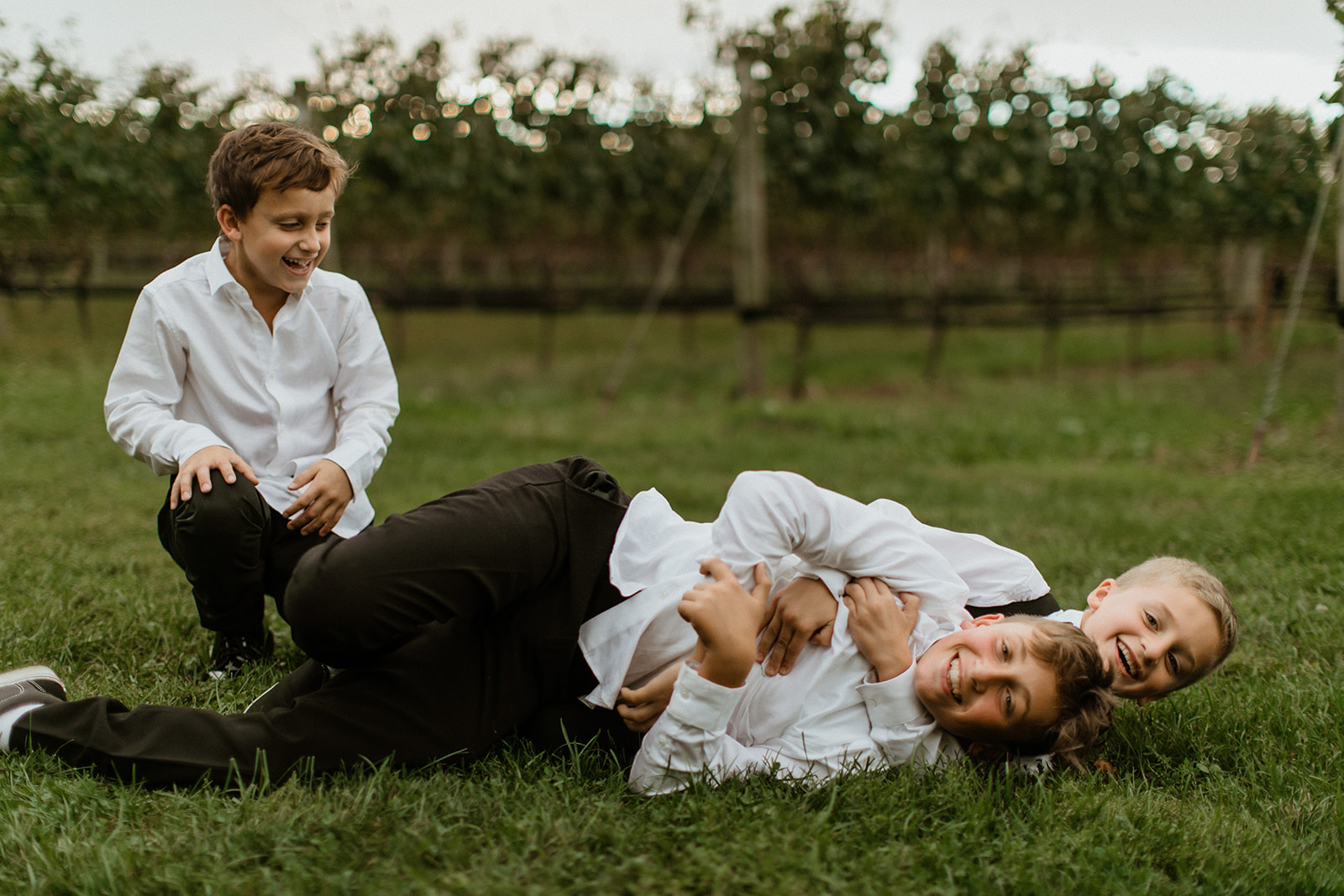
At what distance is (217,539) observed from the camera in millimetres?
2125

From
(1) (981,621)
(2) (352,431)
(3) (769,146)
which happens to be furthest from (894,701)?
(3) (769,146)

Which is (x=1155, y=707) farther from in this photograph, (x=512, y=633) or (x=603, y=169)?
(x=603, y=169)

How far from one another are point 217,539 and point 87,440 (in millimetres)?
4080

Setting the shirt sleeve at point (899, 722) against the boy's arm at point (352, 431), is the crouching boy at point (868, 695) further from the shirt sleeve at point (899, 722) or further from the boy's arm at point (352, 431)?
the boy's arm at point (352, 431)

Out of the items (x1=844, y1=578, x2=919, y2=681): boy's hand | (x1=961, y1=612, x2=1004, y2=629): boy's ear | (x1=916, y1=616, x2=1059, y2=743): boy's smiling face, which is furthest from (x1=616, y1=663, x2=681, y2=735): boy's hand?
(x1=961, y1=612, x2=1004, y2=629): boy's ear

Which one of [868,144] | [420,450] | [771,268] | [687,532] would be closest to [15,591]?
[687,532]

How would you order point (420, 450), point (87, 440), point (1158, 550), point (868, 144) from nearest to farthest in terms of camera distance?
1. point (1158, 550)
2. point (87, 440)
3. point (420, 450)
4. point (868, 144)

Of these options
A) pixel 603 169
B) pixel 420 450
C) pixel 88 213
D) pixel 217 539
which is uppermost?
pixel 603 169

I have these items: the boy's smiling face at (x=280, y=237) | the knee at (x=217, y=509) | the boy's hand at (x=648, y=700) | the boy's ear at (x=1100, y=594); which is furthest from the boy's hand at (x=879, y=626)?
the boy's smiling face at (x=280, y=237)

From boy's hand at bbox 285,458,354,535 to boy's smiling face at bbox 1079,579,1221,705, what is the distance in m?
1.68

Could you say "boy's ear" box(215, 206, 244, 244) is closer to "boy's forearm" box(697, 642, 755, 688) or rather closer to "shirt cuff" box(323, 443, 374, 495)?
"shirt cuff" box(323, 443, 374, 495)

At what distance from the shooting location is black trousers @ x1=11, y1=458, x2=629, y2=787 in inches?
68.8

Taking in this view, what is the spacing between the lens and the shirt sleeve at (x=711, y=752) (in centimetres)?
177

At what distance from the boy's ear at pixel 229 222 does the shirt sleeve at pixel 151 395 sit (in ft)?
0.76
